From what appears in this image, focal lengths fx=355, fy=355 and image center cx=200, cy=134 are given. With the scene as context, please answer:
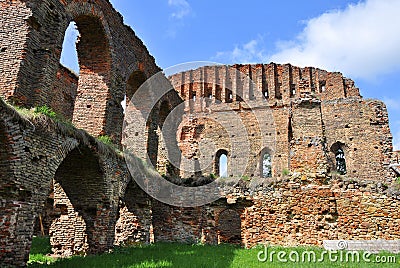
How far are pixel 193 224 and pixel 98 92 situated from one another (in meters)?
5.56

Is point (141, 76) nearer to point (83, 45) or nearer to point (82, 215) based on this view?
point (83, 45)

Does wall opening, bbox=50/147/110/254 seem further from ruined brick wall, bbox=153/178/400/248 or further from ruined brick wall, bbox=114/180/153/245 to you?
ruined brick wall, bbox=153/178/400/248

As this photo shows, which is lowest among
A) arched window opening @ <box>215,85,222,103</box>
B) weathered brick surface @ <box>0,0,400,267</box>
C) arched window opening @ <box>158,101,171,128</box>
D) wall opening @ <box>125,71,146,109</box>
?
weathered brick surface @ <box>0,0,400,267</box>

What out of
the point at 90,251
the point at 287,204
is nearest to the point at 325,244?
the point at 287,204

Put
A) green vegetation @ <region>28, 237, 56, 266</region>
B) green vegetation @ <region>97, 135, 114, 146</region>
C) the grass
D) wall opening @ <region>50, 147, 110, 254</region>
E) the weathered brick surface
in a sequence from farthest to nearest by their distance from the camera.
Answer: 1. green vegetation @ <region>97, 135, 114, 146</region>
2. wall opening @ <region>50, 147, 110, 254</region>
3. green vegetation @ <region>28, 237, 56, 266</region>
4. the weathered brick surface
5. the grass

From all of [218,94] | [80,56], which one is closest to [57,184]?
[80,56]

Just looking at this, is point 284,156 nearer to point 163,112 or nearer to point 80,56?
point 163,112

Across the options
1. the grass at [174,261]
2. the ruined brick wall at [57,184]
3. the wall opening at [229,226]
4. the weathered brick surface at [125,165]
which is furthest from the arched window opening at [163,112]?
the grass at [174,261]

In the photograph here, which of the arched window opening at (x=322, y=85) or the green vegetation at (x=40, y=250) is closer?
the green vegetation at (x=40, y=250)

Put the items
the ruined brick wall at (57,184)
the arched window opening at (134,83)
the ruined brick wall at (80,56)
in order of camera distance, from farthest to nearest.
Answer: the arched window opening at (134,83)
the ruined brick wall at (80,56)
the ruined brick wall at (57,184)

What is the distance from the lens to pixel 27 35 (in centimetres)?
816

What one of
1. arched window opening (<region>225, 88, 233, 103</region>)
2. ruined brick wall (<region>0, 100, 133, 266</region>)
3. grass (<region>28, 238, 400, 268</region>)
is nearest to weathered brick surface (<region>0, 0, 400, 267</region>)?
ruined brick wall (<region>0, 100, 133, 266</region>)

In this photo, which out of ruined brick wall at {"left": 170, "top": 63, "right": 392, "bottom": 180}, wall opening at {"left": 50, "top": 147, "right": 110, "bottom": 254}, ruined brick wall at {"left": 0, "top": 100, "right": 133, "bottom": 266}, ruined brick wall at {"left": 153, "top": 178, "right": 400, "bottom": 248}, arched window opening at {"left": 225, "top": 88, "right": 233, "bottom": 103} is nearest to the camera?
ruined brick wall at {"left": 0, "top": 100, "right": 133, "bottom": 266}

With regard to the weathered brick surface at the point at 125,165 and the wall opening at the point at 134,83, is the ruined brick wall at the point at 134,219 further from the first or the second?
A: the wall opening at the point at 134,83
